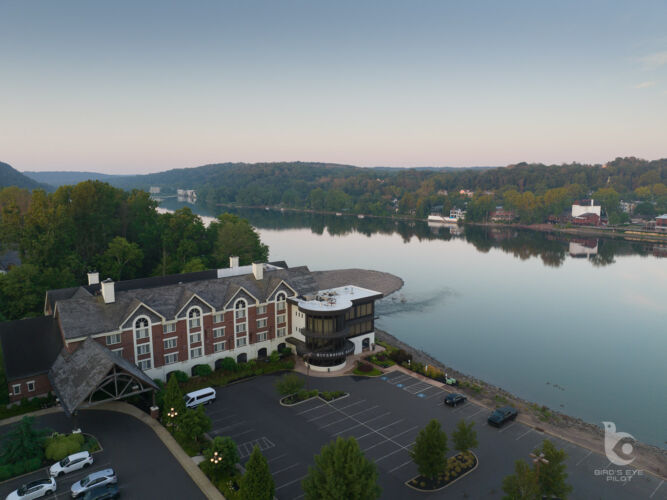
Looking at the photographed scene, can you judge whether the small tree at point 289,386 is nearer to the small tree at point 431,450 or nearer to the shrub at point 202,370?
the shrub at point 202,370

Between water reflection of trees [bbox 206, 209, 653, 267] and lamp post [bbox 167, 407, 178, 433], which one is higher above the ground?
lamp post [bbox 167, 407, 178, 433]

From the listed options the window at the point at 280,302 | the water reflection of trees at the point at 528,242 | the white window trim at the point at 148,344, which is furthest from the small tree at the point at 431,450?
the water reflection of trees at the point at 528,242

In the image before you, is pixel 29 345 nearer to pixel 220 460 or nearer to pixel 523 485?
pixel 220 460

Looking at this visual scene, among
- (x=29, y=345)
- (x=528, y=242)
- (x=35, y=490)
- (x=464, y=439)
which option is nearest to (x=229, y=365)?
(x=29, y=345)

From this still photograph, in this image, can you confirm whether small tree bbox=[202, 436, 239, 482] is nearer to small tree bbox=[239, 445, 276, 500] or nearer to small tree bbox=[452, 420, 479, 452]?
small tree bbox=[239, 445, 276, 500]

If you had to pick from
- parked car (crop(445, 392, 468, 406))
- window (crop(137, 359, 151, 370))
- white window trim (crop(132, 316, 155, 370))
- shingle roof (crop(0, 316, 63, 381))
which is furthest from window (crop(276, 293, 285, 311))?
shingle roof (crop(0, 316, 63, 381))

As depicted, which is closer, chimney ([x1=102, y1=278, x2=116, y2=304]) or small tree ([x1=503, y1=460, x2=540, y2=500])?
small tree ([x1=503, y1=460, x2=540, y2=500])

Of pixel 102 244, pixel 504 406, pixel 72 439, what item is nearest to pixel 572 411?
pixel 504 406
